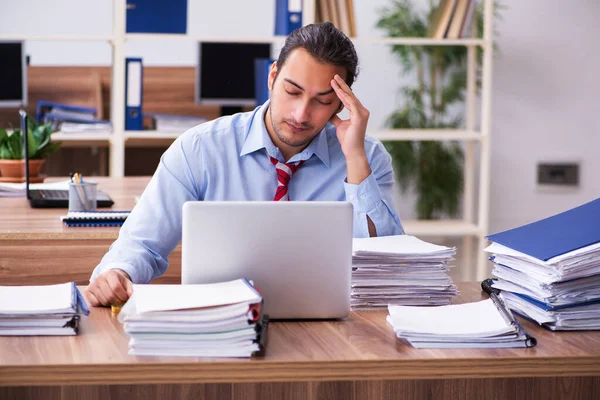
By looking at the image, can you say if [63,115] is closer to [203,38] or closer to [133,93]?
[133,93]

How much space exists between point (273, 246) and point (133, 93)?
117 inches

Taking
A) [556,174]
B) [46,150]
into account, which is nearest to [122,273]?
[46,150]

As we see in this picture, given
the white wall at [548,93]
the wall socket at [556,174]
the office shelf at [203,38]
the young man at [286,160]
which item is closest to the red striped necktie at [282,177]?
the young man at [286,160]

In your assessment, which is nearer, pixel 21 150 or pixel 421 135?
pixel 21 150

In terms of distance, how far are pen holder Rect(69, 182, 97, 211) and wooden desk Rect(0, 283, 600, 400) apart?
3.50 ft

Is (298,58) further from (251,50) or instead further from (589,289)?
(251,50)

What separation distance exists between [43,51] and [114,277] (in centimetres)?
464

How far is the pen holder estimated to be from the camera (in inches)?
98.7

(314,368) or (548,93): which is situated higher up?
(548,93)

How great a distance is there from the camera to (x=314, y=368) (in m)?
1.23

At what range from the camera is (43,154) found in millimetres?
3094

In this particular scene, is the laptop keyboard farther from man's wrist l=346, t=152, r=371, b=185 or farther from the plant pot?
man's wrist l=346, t=152, r=371, b=185

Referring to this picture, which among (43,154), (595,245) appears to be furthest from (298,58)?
(43,154)

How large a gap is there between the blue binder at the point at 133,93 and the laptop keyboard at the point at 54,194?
1377 mm
